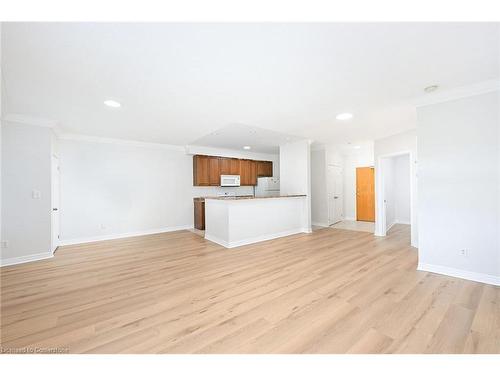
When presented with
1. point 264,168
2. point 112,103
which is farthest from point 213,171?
point 112,103

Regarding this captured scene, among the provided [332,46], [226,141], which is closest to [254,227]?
[226,141]

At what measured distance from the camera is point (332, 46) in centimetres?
174

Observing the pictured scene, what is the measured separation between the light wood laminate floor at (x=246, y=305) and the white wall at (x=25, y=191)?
1.12 ft

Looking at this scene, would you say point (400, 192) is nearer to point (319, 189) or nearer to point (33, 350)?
point (319, 189)

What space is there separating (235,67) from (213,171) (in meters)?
4.59

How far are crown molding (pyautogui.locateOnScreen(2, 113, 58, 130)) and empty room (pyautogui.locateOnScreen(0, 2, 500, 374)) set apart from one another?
0.8 inches

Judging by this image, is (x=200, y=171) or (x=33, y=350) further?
(x=200, y=171)

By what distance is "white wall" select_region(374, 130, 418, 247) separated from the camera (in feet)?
13.9

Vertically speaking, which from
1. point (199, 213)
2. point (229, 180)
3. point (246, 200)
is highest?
point (229, 180)

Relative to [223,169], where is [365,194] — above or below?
below

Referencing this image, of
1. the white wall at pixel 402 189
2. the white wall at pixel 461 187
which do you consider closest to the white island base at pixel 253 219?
the white wall at pixel 461 187

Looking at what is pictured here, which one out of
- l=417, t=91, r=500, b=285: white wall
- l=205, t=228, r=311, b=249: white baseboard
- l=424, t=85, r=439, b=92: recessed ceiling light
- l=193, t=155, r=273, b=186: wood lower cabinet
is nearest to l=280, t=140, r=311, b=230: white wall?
l=205, t=228, r=311, b=249: white baseboard

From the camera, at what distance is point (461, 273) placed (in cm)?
266
